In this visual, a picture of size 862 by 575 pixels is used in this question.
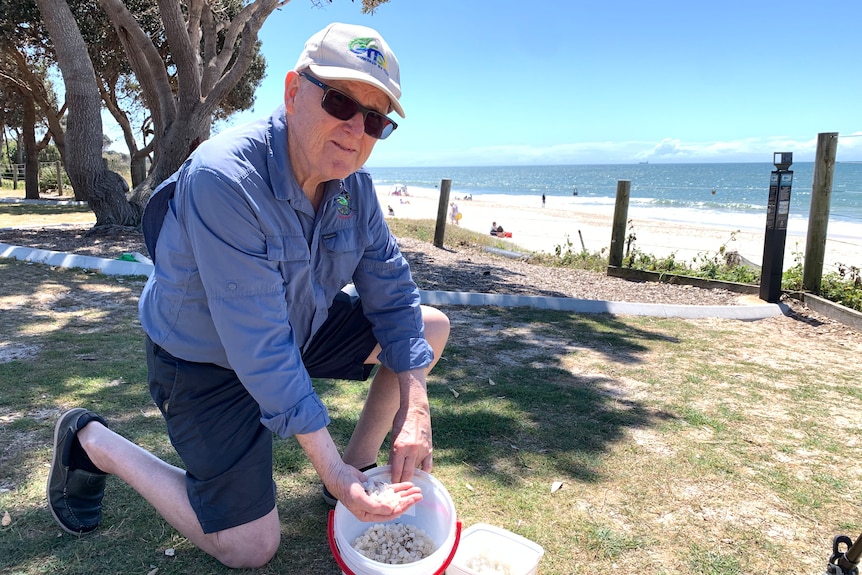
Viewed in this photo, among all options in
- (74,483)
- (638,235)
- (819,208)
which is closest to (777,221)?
(819,208)

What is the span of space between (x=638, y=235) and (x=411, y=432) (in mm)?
21269

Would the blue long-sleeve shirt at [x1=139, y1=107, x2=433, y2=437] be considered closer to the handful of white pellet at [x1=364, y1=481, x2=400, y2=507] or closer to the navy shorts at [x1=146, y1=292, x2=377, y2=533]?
the navy shorts at [x1=146, y1=292, x2=377, y2=533]

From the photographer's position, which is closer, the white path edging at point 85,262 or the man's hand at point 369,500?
the man's hand at point 369,500

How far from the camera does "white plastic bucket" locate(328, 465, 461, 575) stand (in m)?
1.67

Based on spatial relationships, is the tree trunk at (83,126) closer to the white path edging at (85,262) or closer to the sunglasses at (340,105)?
the white path edging at (85,262)

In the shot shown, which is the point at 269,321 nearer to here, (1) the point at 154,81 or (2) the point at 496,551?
(2) the point at 496,551

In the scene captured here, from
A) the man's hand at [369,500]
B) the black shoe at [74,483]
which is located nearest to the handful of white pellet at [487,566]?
the man's hand at [369,500]

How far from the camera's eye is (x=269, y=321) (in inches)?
69.2

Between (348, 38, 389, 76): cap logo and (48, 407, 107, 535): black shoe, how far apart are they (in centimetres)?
161

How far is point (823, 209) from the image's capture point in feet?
20.3

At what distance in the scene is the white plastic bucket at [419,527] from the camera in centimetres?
167

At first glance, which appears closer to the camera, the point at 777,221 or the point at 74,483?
the point at 74,483

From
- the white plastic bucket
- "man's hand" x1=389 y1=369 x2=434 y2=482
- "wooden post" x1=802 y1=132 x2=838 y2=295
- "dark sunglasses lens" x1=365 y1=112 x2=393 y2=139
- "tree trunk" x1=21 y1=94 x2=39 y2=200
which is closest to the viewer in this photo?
the white plastic bucket

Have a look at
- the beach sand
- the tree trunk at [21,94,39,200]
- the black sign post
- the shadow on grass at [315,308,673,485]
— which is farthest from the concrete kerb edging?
the tree trunk at [21,94,39,200]
